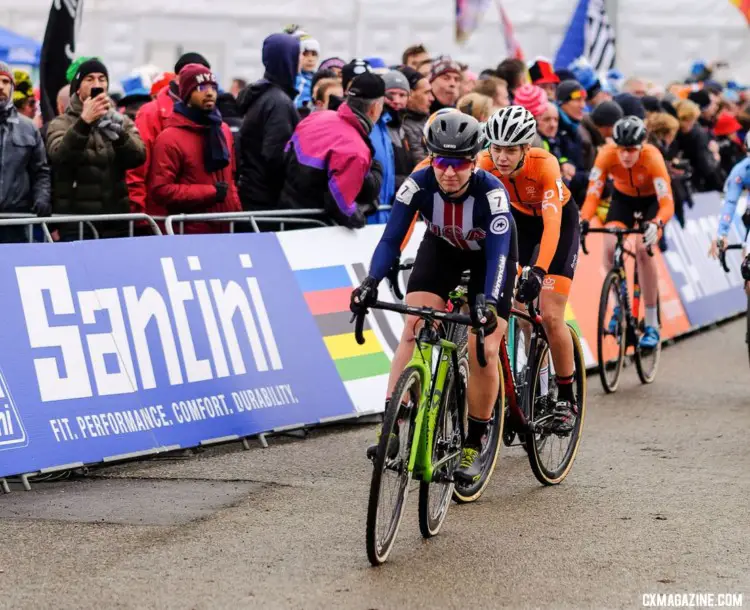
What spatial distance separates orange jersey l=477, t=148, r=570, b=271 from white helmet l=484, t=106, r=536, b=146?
19cm

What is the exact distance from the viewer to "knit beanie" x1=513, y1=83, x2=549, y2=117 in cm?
1409

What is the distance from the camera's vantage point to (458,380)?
7.68 m

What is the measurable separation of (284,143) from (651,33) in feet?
64.9

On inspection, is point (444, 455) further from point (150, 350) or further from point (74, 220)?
point (74, 220)

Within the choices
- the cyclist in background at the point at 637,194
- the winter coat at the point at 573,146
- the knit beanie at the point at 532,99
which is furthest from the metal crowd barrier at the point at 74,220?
the winter coat at the point at 573,146

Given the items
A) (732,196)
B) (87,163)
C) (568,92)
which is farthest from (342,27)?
(87,163)

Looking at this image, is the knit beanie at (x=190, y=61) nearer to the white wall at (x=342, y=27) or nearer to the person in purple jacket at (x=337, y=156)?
the person in purple jacket at (x=337, y=156)

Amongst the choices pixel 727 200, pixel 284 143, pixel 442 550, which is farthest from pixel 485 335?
pixel 727 200

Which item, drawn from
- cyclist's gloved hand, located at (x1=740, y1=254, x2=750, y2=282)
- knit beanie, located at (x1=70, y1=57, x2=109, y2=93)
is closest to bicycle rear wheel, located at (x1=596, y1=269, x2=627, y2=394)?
cyclist's gloved hand, located at (x1=740, y1=254, x2=750, y2=282)

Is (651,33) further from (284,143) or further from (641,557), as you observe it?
(641,557)

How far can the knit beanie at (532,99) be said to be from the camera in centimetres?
1409

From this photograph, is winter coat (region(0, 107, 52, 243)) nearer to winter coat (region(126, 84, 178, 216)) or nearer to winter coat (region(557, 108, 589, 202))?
winter coat (region(126, 84, 178, 216))

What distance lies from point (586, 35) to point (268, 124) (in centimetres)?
1162

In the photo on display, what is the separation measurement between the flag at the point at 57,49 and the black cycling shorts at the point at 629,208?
4.95m
